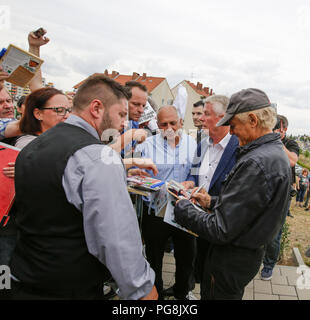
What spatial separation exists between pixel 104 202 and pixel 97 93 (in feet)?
2.24

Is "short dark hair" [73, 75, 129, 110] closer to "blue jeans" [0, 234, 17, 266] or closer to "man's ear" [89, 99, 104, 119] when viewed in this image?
"man's ear" [89, 99, 104, 119]

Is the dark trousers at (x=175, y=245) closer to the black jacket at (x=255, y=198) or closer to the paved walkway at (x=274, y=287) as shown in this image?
the paved walkway at (x=274, y=287)

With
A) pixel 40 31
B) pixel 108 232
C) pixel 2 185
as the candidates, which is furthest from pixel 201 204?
pixel 40 31

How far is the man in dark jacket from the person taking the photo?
162cm

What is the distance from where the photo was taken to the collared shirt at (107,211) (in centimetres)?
119

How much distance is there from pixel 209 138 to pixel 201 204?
3.11ft

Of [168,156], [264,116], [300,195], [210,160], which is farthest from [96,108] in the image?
[300,195]

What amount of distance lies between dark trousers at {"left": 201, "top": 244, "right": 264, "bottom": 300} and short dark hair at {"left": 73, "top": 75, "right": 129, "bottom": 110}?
1355 millimetres

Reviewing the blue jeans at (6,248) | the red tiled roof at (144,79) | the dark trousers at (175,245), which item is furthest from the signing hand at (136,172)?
the red tiled roof at (144,79)

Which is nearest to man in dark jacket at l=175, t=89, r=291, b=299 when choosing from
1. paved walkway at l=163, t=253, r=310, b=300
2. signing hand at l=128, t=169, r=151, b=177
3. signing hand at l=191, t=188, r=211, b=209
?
signing hand at l=191, t=188, r=211, b=209

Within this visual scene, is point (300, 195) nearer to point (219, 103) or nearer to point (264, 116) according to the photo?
point (219, 103)

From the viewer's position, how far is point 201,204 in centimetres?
233

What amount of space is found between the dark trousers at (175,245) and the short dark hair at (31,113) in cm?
153
